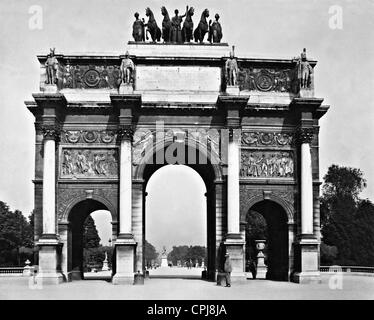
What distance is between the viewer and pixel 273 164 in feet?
95.7

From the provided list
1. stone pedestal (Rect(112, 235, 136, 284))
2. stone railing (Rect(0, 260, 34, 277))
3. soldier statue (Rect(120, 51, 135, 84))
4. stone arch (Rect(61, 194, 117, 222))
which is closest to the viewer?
stone pedestal (Rect(112, 235, 136, 284))

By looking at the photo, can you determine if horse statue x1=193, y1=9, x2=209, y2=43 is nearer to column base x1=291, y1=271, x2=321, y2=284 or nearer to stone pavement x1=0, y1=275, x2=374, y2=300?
column base x1=291, y1=271, x2=321, y2=284

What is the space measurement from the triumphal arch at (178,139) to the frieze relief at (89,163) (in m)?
0.04

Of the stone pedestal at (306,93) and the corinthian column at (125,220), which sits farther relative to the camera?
the stone pedestal at (306,93)

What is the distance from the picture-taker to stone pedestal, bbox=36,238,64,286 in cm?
2692

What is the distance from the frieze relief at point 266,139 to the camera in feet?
95.7

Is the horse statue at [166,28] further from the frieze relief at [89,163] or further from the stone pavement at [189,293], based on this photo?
the stone pavement at [189,293]

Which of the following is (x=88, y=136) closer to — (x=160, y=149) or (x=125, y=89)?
(x=125, y=89)

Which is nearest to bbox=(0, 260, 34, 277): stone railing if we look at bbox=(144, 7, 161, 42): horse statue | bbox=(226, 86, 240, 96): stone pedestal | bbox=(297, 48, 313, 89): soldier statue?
bbox=(144, 7, 161, 42): horse statue

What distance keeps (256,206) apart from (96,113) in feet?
25.7

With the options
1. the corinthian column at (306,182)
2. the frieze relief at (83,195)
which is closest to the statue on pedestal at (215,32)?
the corinthian column at (306,182)

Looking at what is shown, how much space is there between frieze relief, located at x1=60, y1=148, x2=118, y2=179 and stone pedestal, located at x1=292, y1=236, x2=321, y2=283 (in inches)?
311
